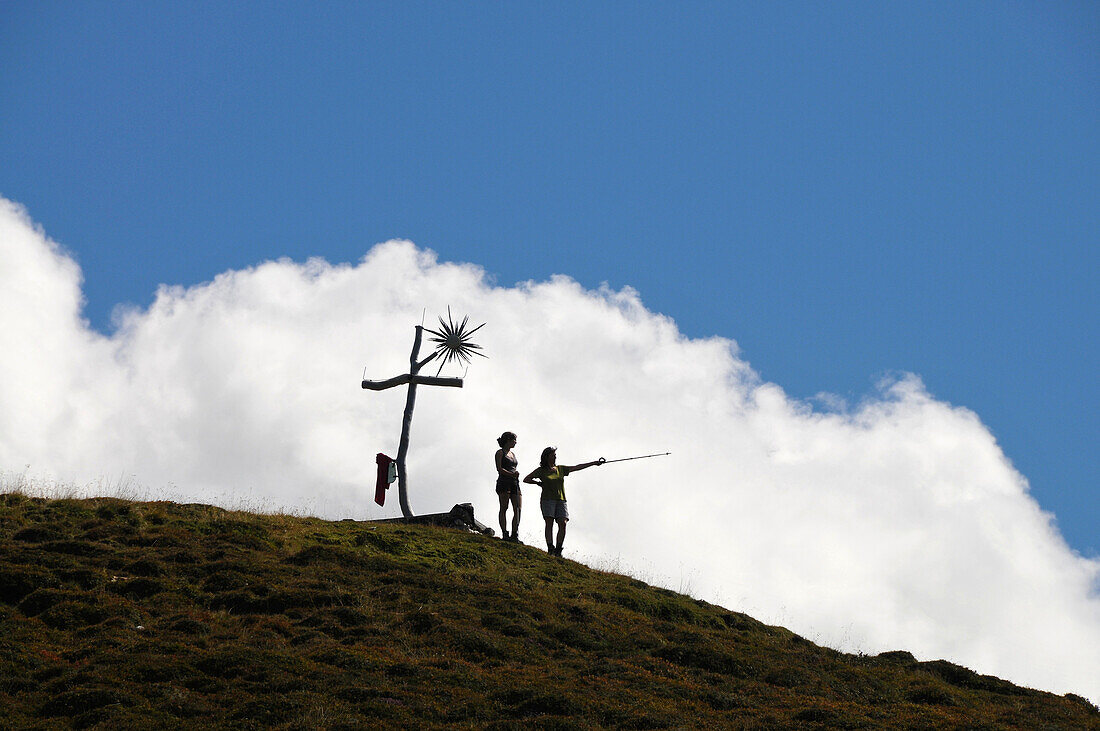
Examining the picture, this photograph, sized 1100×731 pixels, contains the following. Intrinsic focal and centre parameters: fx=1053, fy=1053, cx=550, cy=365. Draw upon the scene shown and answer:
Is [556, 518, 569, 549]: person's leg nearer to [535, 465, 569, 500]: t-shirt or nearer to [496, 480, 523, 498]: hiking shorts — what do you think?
[535, 465, 569, 500]: t-shirt

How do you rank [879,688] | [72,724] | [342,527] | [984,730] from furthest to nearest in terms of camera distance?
[342,527] → [879,688] → [984,730] → [72,724]

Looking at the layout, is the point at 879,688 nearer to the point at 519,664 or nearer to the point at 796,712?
the point at 796,712

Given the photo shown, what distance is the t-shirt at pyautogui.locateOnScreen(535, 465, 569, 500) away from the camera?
26.1m

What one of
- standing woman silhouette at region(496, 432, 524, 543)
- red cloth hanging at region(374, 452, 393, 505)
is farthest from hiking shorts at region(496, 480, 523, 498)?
red cloth hanging at region(374, 452, 393, 505)

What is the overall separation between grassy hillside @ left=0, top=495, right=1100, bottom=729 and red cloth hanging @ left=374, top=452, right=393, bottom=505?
14.0 ft

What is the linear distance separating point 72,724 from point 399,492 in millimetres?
16665

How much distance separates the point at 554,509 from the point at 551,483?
Answer: 664 millimetres

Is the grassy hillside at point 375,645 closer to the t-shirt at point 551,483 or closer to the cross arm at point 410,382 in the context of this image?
the t-shirt at point 551,483

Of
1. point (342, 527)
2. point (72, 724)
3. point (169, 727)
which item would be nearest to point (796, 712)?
point (169, 727)

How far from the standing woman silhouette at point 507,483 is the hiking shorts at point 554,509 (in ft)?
2.82

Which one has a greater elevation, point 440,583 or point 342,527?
point 342,527

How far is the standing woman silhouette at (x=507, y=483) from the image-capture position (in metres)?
26.4

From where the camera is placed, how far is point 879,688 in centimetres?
1897

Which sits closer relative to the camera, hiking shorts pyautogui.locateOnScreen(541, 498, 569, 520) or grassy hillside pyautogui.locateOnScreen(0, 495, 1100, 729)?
grassy hillside pyautogui.locateOnScreen(0, 495, 1100, 729)
